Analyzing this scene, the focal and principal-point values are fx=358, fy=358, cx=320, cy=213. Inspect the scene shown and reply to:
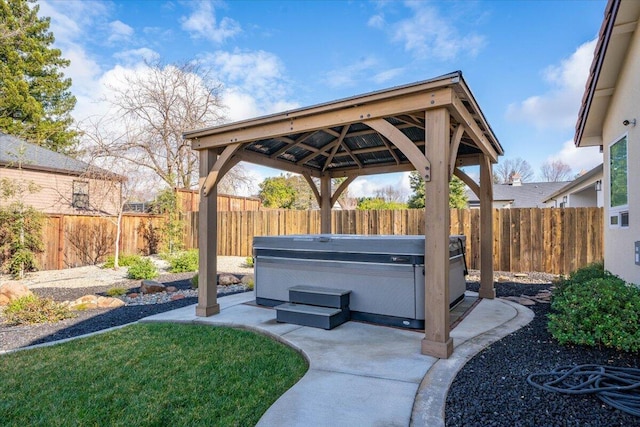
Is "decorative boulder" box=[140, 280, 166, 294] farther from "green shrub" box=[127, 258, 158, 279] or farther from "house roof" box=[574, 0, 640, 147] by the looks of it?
"house roof" box=[574, 0, 640, 147]

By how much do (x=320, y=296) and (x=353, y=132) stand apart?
2705 mm

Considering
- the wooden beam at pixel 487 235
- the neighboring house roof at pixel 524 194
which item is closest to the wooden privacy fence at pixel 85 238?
the wooden beam at pixel 487 235

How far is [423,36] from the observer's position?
888 centimetres

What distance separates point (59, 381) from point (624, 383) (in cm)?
413

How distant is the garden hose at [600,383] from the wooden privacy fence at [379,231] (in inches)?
240

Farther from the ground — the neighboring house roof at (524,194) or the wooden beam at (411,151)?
the neighboring house roof at (524,194)

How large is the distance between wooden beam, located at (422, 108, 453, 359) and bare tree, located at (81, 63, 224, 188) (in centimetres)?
1209

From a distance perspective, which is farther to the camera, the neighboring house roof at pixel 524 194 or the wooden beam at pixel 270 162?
the neighboring house roof at pixel 524 194

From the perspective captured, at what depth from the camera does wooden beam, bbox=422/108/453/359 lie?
10.7 feet

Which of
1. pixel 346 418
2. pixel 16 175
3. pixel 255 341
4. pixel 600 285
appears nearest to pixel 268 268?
pixel 255 341

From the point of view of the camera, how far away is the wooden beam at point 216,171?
15.5 feet

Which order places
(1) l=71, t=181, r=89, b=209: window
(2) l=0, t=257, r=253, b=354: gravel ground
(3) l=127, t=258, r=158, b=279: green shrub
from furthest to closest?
1. (1) l=71, t=181, r=89, b=209: window
2. (3) l=127, t=258, r=158, b=279: green shrub
3. (2) l=0, t=257, r=253, b=354: gravel ground

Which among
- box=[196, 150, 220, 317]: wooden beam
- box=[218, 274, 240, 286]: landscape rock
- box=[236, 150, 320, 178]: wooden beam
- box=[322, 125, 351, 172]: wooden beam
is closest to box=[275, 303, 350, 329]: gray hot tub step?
box=[196, 150, 220, 317]: wooden beam

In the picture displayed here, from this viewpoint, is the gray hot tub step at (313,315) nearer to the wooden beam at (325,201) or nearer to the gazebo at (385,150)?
the gazebo at (385,150)
